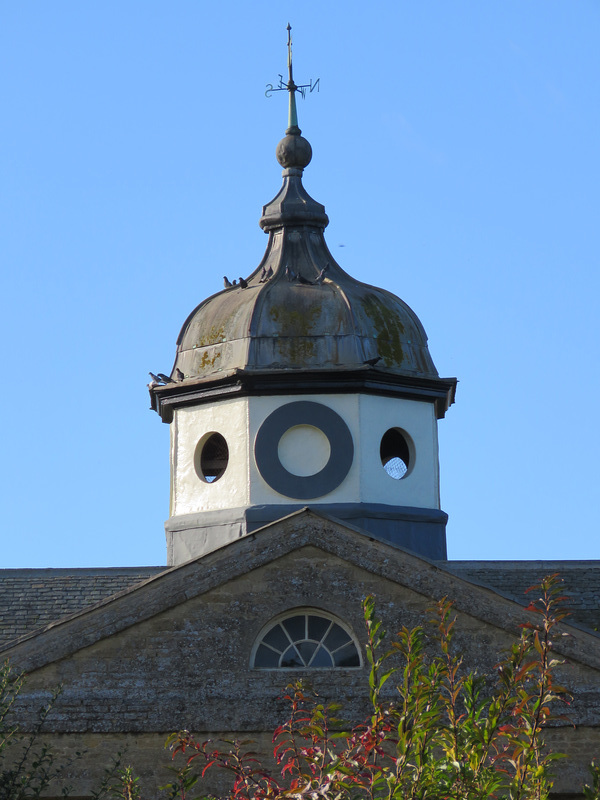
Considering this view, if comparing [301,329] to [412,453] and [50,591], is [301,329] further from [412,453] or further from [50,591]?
[50,591]

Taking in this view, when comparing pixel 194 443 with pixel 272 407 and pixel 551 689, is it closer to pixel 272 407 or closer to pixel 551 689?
pixel 272 407

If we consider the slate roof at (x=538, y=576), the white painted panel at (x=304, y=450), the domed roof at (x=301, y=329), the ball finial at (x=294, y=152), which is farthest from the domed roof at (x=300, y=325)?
the slate roof at (x=538, y=576)

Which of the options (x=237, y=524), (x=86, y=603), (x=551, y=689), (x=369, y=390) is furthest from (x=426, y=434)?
(x=551, y=689)

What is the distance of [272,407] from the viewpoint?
21.6 meters

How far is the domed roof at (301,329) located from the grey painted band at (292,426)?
2.01 feet

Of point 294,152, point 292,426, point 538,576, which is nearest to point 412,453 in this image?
point 292,426

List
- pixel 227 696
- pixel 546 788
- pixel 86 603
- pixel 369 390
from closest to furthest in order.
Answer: pixel 546 788
pixel 227 696
pixel 86 603
pixel 369 390

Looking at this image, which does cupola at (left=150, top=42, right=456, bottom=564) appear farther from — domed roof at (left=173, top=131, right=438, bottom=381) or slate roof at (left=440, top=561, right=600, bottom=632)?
slate roof at (left=440, top=561, right=600, bottom=632)

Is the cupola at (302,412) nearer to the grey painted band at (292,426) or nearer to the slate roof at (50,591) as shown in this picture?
the grey painted band at (292,426)

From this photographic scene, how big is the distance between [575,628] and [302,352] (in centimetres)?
736

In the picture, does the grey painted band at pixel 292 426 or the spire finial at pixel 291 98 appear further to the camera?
the spire finial at pixel 291 98

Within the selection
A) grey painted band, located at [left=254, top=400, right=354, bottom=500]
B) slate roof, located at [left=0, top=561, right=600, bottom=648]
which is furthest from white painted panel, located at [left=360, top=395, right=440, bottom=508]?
slate roof, located at [left=0, top=561, right=600, bottom=648]

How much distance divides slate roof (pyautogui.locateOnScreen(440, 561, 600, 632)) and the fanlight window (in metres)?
3.68

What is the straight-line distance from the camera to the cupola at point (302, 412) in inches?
835
